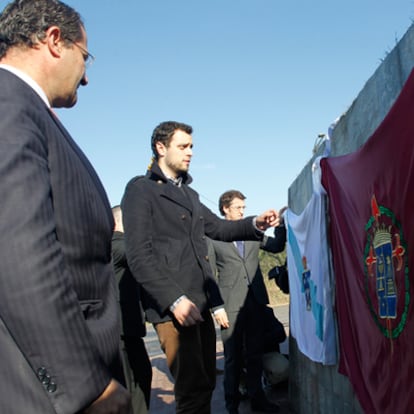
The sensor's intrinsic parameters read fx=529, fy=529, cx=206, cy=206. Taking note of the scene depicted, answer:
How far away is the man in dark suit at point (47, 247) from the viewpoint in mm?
1091

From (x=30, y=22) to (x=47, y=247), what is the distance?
0.66 metres

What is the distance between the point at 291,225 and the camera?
4129 millimetres

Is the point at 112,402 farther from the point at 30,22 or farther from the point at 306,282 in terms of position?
the point at 306,282

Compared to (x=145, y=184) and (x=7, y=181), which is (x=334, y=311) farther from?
(x=7, y=181)

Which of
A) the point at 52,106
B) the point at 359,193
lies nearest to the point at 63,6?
the point at 52,106

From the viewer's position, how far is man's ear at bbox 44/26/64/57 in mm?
1440

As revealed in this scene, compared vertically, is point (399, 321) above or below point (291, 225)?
below

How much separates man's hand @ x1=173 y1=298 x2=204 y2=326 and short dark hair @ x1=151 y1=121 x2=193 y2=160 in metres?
1.03

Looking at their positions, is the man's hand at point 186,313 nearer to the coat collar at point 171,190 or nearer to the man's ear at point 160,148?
the coat collar at point 171,190

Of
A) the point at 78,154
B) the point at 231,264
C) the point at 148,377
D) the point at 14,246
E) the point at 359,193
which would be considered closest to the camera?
the point at 14,246

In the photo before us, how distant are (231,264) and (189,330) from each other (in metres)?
2.60

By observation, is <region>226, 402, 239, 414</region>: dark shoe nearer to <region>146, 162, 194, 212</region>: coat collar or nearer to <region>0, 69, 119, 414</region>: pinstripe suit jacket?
<region>146, 162, 194, 212</region>: coat collar

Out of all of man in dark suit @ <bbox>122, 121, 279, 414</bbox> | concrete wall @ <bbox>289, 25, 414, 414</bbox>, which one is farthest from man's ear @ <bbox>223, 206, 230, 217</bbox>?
man in dark suit @ <bbox>122, 121, 279, 414</bbox>

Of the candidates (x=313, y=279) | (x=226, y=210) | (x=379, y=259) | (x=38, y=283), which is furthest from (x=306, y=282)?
(x=38, y=283)
